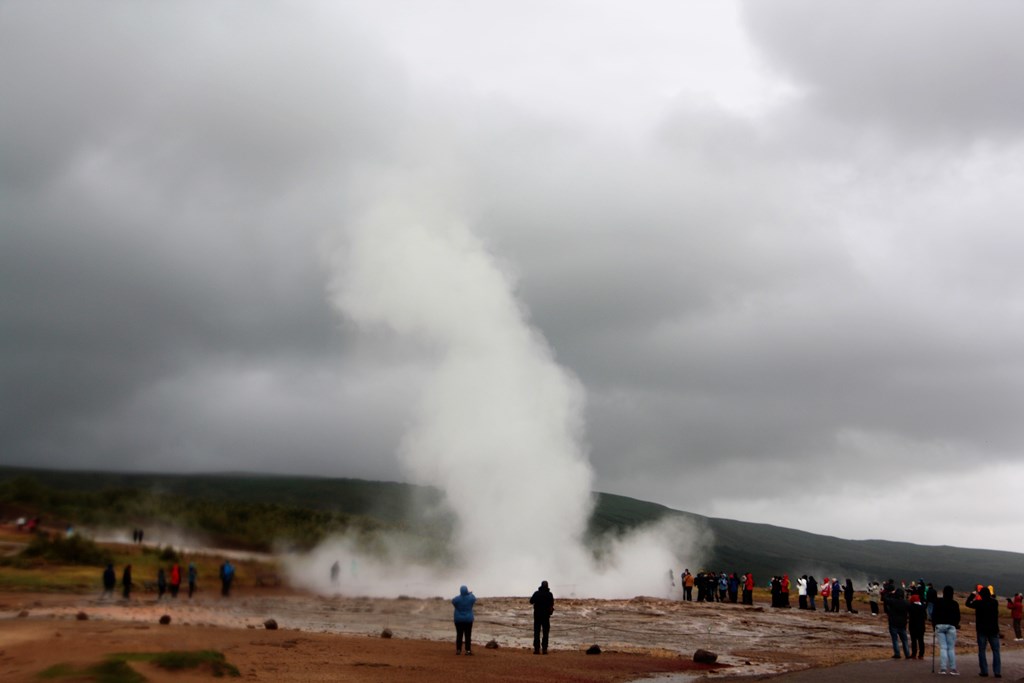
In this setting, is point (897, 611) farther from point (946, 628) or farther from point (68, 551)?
point (68, 551)

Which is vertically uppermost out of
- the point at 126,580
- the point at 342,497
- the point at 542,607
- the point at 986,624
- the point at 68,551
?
the point at 342,497

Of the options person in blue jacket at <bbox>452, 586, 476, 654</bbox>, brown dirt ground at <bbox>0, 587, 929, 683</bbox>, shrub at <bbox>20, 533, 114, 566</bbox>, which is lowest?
brown dirt ground at <bbox>0, 587, 929, 683</bbox>

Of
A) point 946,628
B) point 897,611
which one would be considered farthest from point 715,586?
point 946,628

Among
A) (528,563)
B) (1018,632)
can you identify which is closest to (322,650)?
(1018,632)

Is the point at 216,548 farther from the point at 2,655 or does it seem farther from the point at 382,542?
the point at 382,542

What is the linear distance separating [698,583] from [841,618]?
1119cm

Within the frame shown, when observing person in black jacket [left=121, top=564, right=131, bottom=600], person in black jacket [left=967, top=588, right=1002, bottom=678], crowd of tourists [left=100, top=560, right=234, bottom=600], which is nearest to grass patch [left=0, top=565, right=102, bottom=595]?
crowd of tourists [left=100, top=560, right=234, bottom=600]

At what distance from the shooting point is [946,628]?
2027 cm

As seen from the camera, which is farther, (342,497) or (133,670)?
(342,497)

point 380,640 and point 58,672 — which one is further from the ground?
point 58,672

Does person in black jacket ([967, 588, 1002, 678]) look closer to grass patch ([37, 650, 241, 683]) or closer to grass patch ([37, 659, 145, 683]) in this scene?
grass patch ([37, 650, 241, 683])

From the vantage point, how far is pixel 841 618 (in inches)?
1720

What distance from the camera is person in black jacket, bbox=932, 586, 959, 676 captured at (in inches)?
785

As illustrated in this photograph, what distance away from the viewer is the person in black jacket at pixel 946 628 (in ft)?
65.4
